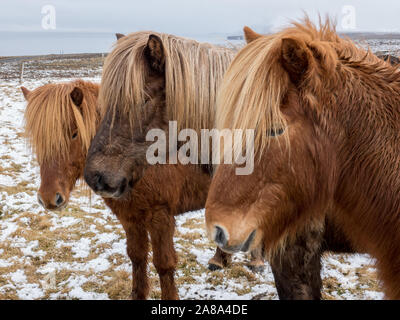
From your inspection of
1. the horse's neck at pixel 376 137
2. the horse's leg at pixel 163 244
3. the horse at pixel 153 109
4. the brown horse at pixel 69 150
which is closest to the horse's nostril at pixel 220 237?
the horse's neck at pixel 376 137

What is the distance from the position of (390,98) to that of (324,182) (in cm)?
53

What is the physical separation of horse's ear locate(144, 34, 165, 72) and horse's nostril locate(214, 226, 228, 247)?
4.06 feet

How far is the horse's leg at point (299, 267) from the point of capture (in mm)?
2182

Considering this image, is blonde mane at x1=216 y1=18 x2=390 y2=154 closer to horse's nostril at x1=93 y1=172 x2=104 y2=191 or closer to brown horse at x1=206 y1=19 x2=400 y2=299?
brown horse at x1=206 y1=19 x2=400 y2=299

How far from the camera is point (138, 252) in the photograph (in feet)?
10.9

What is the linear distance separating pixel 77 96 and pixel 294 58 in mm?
2430

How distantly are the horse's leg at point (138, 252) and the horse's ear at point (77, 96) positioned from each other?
1349 millimetres

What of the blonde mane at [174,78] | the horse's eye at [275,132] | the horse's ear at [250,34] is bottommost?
the horse's eye at [275,132]

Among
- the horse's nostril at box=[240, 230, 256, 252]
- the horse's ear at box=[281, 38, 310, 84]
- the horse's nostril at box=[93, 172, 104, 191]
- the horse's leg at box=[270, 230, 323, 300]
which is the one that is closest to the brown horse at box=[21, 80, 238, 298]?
the horse's nostril at box=[93, 172, 104, 191]

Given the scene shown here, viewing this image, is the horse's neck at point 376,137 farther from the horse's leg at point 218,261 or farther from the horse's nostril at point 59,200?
the horse's leg at point 218,261

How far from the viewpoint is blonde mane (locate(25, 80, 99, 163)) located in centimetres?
294

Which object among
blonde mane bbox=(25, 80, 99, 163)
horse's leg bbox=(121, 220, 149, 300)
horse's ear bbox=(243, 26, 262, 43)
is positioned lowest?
horse's leg bbox=(121, 220, 149, 300)
